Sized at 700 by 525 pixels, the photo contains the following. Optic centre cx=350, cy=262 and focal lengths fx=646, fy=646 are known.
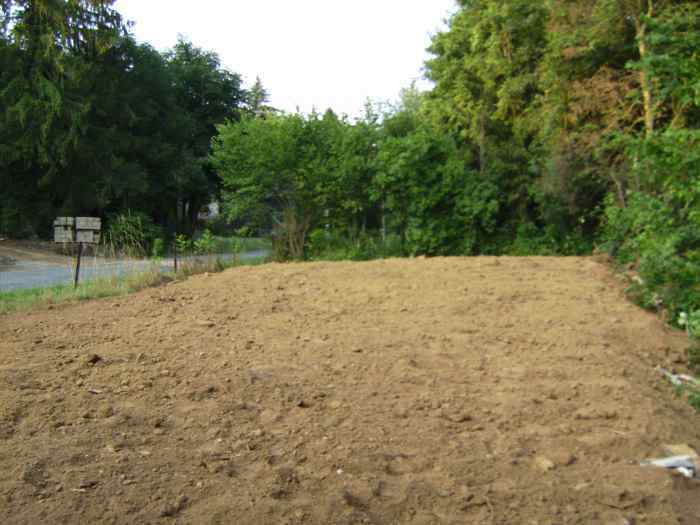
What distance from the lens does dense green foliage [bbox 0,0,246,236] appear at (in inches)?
747

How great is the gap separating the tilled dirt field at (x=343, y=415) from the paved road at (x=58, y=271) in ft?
8.64

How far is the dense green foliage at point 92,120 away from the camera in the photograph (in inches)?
747

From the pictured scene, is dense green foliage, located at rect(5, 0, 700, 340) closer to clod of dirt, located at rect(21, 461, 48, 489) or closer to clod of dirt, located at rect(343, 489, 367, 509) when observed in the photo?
clod of dirt, located at rect(343, 489, 367, 509)

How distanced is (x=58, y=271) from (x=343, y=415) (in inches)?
459

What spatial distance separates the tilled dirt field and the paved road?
2.63 metres

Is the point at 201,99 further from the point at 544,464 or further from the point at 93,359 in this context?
the point at 544,464

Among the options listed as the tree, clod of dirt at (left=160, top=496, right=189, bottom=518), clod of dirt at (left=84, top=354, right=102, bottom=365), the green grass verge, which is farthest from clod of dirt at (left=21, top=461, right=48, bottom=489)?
the tree

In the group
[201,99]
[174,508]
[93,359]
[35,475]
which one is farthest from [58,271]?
[201,99]

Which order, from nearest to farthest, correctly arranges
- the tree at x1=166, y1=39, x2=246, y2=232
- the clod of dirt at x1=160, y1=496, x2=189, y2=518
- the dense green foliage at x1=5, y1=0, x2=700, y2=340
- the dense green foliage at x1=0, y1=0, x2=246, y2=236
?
the clod of dirt at x1=160, y1=496, x2=189, y2=518 < the dense green foliage at x1=5, y1=0, x2=700, y2=340 < the dense green foliage at x1=0, y1=0, x2=246, y2=236 < the tree at x1=166, y1=39, x2=246, y2=232

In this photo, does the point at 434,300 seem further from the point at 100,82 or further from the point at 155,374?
the point at 100,82

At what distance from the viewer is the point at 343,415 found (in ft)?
11.1

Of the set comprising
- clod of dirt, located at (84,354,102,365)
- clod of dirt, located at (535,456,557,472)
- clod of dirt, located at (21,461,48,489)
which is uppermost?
clod of dirt, located at (84,354,102,365)

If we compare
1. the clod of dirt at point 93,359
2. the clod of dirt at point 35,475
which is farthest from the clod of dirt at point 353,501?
the clod of dirt at point 93,359

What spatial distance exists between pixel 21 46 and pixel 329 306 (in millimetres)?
17565
